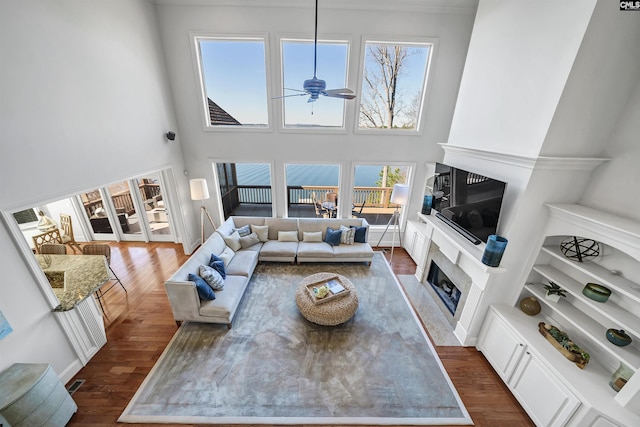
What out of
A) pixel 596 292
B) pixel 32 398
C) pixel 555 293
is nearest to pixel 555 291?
pixel 555 293

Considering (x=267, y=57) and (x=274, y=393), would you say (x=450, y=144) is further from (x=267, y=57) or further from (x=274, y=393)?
(x=274, y=393)

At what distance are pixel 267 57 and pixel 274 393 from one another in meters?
5.65

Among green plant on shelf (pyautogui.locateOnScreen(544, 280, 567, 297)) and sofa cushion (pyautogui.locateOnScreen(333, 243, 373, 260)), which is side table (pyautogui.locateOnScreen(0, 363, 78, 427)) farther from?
green plant on shelf (pyautogui.locateOnScreen(544, 280, 567, 297))

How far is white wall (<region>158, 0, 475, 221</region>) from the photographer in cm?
435

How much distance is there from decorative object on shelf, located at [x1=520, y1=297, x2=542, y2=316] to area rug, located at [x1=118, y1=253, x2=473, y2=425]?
127 cm

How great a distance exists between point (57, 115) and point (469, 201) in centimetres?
535

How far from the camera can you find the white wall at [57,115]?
2.21 m

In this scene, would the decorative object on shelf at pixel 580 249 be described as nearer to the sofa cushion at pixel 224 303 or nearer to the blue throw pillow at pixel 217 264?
the sofa cushion at pixel 224 303

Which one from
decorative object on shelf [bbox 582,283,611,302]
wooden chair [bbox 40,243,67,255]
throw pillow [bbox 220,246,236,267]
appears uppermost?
decorative object on shelf [bbox 582,283,611,302]

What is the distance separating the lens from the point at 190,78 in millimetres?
4734

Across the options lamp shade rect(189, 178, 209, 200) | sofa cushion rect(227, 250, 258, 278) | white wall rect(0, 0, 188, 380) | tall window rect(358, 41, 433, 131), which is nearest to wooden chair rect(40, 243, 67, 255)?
white wall rect(0, 0, 188, 380)

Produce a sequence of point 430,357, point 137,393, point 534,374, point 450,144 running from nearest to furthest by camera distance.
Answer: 1. point 534,374
2. point 137,393
3. point 430,357
4. point 450,144

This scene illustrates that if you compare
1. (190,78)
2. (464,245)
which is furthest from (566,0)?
(190,78)

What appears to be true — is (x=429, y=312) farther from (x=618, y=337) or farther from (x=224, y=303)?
(x=224, y=303)
